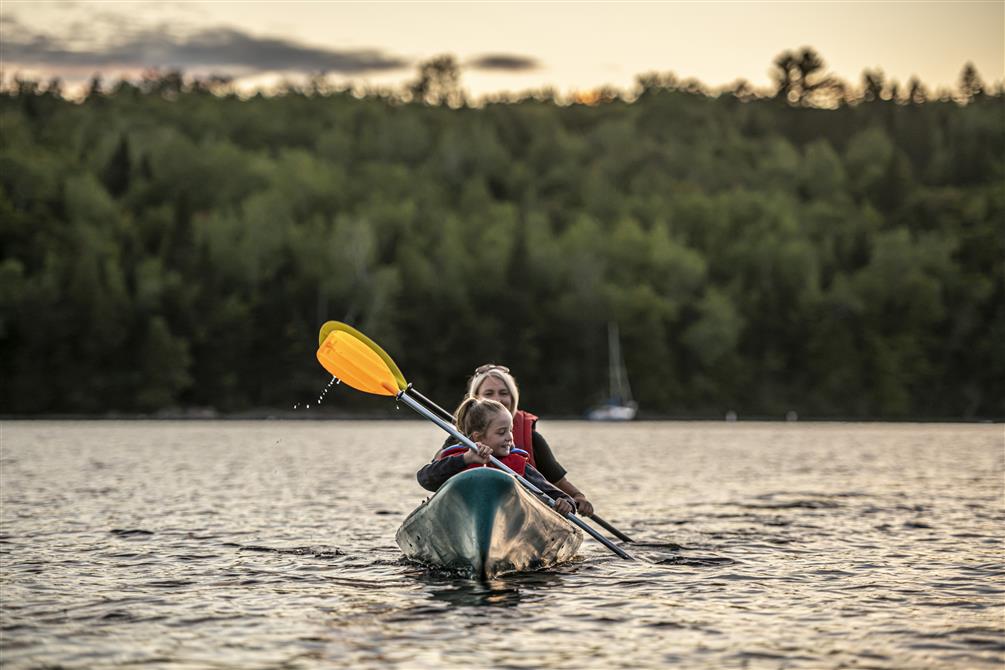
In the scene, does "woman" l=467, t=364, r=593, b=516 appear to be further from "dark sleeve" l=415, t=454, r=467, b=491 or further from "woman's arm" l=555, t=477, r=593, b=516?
"dark sleeve" l=415, t=454, r=467, b=491

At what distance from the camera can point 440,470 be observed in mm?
14328

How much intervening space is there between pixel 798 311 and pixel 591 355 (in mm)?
17878

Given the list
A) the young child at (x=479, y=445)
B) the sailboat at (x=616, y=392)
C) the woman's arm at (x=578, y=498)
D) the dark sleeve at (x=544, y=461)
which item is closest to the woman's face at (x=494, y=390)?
the young child at (x=479, y=445)

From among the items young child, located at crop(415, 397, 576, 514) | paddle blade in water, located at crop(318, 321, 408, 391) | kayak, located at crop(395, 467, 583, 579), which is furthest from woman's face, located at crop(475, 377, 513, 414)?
paddle blade in water, located at crop(318, 321, 408, 391)

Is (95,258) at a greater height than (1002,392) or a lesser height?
greater

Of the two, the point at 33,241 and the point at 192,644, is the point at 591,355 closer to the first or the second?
the point at 33,241

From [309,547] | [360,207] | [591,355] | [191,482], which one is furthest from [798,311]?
[309,547]

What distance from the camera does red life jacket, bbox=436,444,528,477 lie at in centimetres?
1461

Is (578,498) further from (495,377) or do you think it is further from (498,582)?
(495,377)

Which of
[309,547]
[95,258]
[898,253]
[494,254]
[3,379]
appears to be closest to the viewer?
[309,547]

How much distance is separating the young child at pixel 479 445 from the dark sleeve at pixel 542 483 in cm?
29

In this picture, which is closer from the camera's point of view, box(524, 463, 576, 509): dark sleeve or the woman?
the woman

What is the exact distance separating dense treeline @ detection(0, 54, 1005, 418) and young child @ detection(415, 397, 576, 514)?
3023 inches

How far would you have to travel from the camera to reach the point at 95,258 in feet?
311
